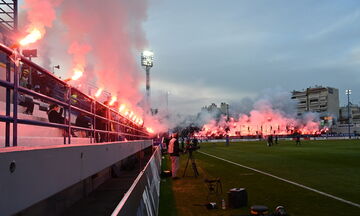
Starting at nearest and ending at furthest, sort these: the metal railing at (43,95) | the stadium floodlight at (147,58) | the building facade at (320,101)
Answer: the metal railing at (43,95) < the stadium floodlight at (147,58) < the building facade at (320,101)

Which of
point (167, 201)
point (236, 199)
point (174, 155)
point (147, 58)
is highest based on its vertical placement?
point (147, 58)

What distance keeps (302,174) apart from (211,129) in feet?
372

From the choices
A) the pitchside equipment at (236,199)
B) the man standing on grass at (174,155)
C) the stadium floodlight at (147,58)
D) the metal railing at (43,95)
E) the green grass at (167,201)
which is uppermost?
the stadium floodlight at (147,58)

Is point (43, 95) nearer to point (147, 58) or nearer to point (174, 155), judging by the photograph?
point (174, 155)

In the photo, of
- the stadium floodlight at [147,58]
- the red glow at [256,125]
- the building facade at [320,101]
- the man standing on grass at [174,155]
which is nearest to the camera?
the man standing on grass at [174,155]

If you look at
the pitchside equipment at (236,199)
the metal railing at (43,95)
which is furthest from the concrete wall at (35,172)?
the pitchside equipment at (236,199)

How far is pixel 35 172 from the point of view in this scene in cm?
346

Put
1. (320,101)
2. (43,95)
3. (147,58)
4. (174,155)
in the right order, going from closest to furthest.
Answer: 1. (43,95)
2. (174,155)
3. (147,58)
4. (320,101)

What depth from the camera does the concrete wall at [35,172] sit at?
284 centimetres

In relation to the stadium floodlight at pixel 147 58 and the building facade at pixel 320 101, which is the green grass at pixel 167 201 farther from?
the building facade at pixel 320 101

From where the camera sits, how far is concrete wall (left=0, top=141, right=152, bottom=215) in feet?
9.30

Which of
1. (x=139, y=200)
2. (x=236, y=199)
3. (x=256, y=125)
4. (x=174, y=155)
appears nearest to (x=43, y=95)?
(x=139, y=200)

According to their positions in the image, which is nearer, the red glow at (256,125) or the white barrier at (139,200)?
the white barrier at (139,200)

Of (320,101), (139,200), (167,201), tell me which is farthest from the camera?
(320,101)
